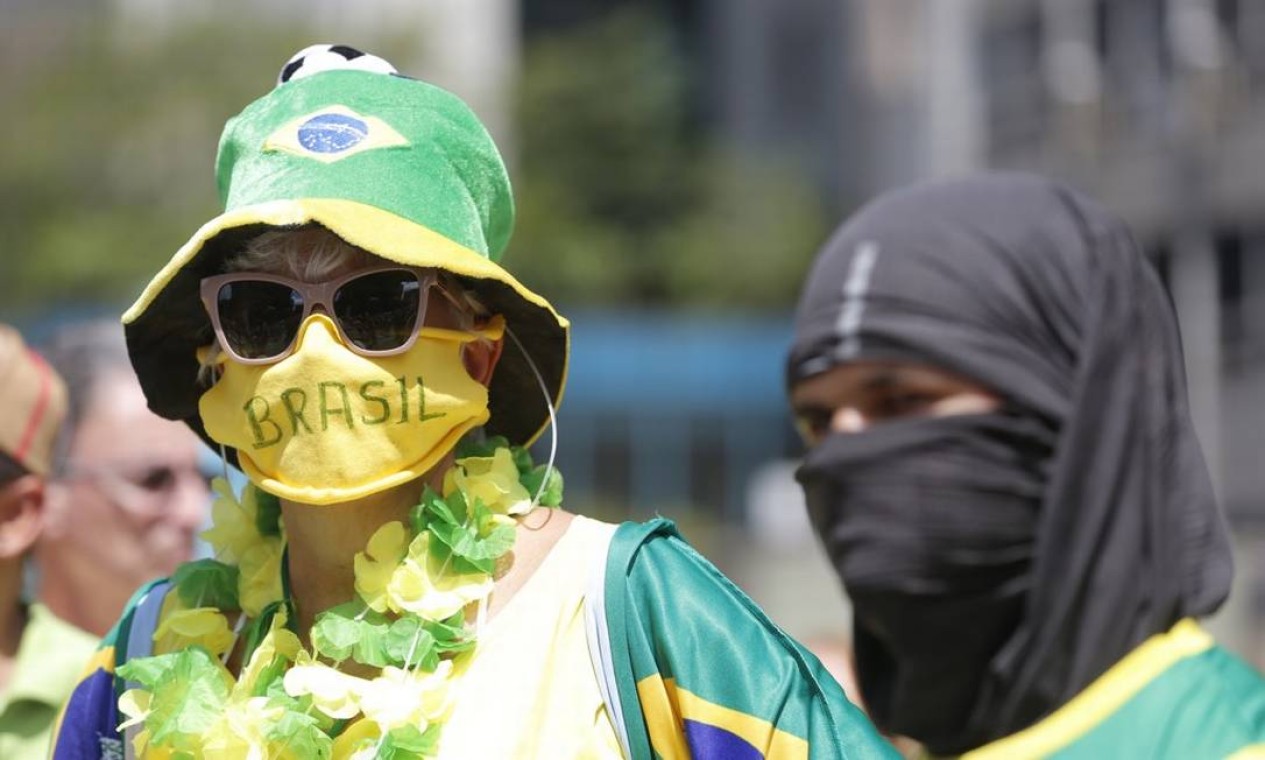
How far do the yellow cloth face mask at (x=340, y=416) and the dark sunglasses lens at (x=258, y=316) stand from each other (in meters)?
0.03

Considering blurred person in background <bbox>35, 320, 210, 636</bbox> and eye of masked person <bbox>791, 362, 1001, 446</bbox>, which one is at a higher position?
eye of masked person <bbox>791, 362, 1001, 446</bbox>

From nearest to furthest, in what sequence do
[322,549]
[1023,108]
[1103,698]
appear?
1. [1103,698]
2. [322,549]
3. [1023,108]

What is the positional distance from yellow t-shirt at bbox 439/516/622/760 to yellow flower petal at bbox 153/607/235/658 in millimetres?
455

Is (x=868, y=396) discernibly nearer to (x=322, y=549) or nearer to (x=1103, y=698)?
(x=1103, y=698)

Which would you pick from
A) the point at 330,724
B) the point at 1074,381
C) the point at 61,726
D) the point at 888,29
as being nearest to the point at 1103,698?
the point at 1074,381

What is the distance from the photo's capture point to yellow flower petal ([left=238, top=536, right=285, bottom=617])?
2957 millimetres

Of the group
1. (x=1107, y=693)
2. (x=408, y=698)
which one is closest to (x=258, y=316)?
(x=408, y=698)

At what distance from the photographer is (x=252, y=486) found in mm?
3074

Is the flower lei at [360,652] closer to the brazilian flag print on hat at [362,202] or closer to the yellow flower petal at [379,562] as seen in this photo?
the yellow flower petal at [379,562]

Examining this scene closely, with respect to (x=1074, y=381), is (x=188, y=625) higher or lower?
lower

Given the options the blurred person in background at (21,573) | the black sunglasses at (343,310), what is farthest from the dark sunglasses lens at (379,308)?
the blurred person in background at (21,573)

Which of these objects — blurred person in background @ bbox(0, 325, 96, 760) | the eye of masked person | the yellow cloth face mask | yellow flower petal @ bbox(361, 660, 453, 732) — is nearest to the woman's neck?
the yellow cloth face mask

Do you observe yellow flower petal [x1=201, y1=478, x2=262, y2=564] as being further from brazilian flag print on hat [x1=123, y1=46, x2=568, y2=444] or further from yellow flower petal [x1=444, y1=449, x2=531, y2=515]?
yellow flower petal [x1=444, y1=449, x2=531, y2=515]

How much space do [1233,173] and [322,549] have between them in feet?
59.7
